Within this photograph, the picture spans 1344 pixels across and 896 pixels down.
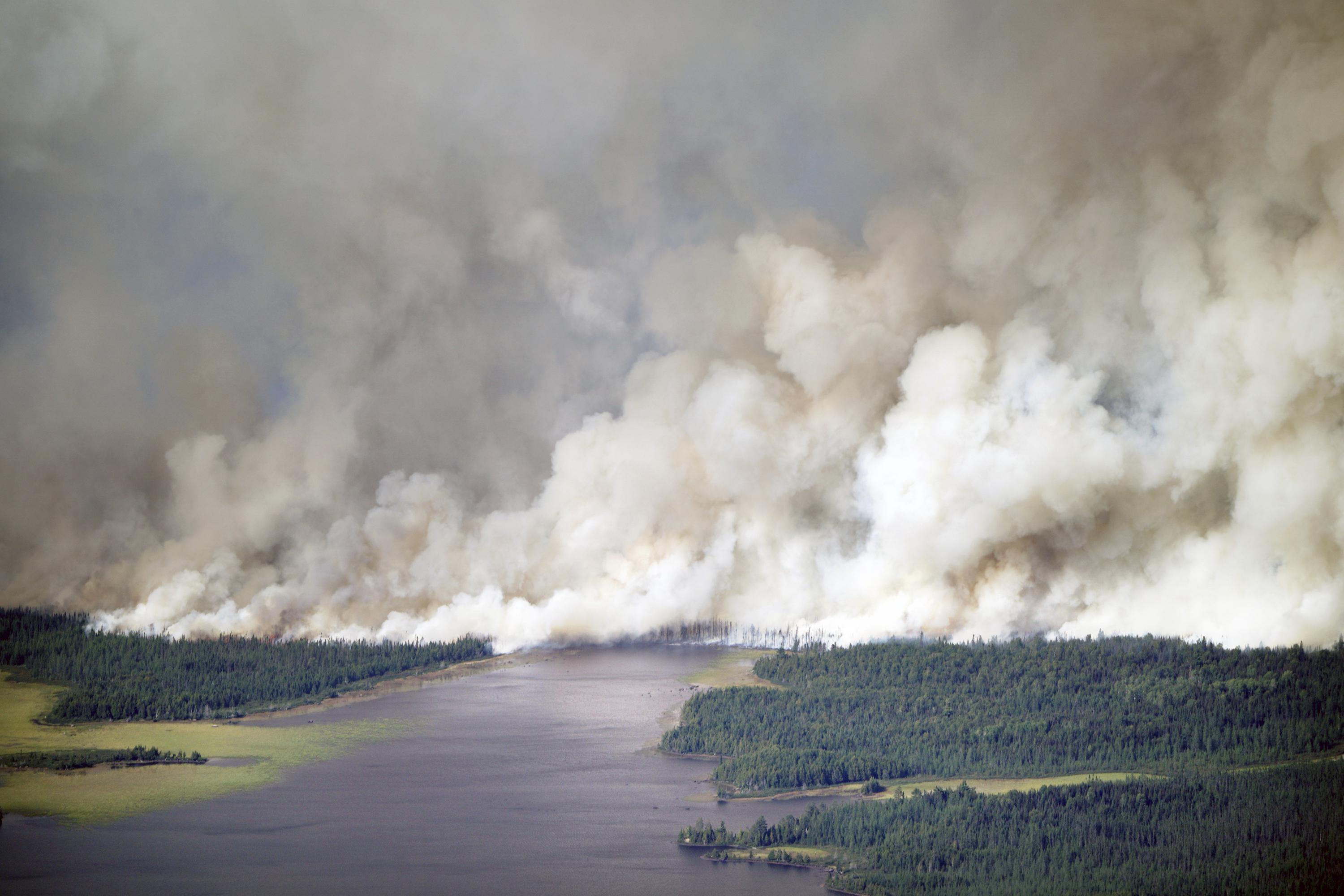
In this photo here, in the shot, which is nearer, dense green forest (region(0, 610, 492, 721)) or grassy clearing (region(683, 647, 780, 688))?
grassy clearing (region(683, 647, 780, 688))

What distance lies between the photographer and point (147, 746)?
68.0m

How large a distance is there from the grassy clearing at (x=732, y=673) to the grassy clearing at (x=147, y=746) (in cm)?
1376

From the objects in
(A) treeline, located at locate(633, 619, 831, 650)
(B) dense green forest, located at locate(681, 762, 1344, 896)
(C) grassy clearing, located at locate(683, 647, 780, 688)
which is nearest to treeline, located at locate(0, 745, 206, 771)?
(C) grassy clearing, located at locate(683, 647, 780, 688)

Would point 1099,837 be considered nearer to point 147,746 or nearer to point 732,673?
point 732,673

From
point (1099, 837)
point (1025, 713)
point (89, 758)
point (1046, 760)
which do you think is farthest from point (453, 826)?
point (1025, 713)

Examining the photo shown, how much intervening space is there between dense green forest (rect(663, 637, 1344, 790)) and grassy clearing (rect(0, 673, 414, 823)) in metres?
15.4

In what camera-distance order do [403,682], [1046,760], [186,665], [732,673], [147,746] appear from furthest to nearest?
1. [403,682]
2. [186,665]
3. [732,673]
4. [147,746]
5. [1046,760]

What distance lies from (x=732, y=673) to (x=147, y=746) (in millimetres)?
26233

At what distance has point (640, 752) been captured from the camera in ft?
221

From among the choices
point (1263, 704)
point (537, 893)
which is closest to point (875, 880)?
point (537, 893)

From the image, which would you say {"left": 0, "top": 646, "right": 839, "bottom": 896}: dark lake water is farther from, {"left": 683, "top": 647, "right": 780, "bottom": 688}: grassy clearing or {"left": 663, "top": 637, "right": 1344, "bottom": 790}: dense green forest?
{"left": 663, "top": 637, "right": 1344, "bottom": 790}: dense green forest

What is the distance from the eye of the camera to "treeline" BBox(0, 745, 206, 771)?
6438cm

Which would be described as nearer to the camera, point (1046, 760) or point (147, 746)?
point (1046, 760)

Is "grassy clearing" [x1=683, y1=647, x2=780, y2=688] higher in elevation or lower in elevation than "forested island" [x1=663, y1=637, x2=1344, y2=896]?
higher
